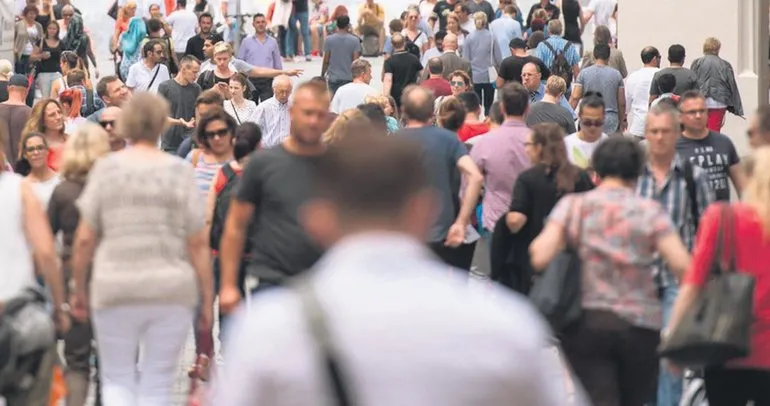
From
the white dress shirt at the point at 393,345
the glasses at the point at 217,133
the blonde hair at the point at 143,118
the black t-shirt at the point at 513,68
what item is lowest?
the black t-shirt at the point at 513,68

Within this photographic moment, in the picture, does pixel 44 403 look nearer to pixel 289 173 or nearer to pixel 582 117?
pixel 289 173

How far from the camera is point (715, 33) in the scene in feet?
73.9

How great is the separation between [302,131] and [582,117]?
4015 mm

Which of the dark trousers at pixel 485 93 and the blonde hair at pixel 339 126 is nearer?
the blonde hair at pixel 339 126

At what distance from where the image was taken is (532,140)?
967 cm

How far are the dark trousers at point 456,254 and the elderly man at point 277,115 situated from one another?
16.3ft

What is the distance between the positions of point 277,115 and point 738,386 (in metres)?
9.44

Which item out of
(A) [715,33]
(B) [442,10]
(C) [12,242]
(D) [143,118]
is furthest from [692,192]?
(B) [442,10]

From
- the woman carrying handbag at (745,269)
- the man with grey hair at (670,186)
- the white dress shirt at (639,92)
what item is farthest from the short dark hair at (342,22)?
the woman carrying handbag at (745,269)

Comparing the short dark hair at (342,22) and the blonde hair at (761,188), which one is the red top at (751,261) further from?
the short dark hair at (342,22)

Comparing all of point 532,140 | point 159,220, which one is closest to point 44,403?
point 159,220

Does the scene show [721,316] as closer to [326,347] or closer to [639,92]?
[326,347]

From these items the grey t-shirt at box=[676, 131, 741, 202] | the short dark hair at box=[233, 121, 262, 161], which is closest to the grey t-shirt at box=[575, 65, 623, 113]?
the grey t-shirt at box=[676, 131, 741, 202]

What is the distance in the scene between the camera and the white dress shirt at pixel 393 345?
11.0 feet
